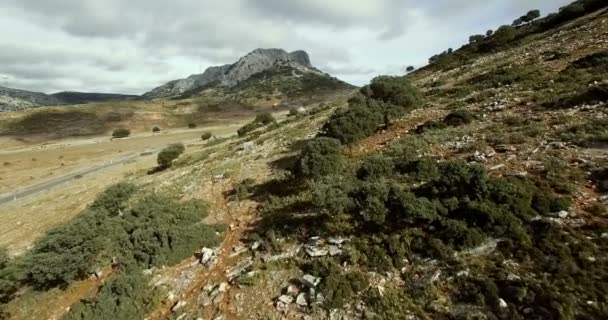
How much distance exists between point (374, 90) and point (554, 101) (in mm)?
12649

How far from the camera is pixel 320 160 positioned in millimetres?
18406

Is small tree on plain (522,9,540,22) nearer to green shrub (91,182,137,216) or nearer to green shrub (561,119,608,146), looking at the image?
green shrub (561,119,608,146)

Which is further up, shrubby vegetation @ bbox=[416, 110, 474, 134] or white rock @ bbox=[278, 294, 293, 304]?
shrubby vegetation @ bbox=[416, 110, 474, 134]

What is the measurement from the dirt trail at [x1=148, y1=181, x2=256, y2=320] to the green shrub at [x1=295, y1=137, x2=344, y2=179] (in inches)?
122

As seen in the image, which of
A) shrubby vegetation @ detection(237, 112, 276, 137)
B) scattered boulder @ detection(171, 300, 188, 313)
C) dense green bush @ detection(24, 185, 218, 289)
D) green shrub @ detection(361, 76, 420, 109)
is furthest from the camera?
Answer: shrubby vegetation @ detection(237, 112, 276, 137)

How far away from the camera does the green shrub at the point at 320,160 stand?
1828cm

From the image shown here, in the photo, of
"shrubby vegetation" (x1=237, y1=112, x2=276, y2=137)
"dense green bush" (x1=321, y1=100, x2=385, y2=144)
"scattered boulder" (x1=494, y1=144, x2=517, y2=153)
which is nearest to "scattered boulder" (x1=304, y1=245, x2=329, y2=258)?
"scattered boulder" (x1=494, y1=144, x2=517, y2=153)

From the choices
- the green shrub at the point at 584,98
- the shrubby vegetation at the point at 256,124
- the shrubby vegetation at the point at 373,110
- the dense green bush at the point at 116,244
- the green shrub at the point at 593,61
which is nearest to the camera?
the dense green bush at the point at 116,244

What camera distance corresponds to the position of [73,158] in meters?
61.2

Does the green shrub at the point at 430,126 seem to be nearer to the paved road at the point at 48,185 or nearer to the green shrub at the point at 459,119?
the green shrub at the point at 459,119

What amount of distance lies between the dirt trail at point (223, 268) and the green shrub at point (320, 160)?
311cm

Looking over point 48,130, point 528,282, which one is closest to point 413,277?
point 528,282

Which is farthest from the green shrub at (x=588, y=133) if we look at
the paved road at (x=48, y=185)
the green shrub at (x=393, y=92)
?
the paved road at (x=48, y=185)

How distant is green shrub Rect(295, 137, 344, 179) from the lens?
18281 millimetres
